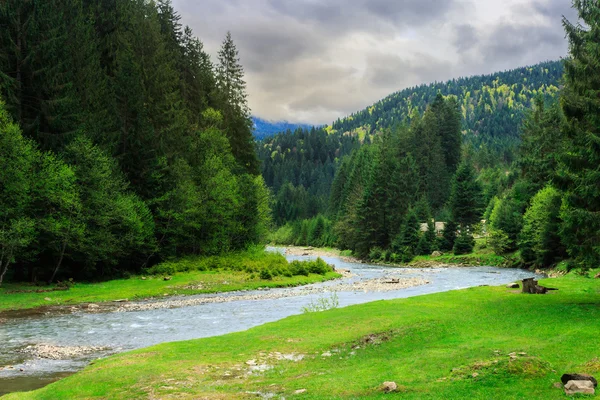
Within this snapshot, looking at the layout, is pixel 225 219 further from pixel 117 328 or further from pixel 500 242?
pixel 500 242

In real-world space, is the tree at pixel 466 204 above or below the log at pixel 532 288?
above

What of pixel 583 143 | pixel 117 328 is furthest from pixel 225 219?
pixel 583 143

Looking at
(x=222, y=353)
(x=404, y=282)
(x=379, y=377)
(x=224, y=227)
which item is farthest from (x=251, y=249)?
(x=379, y=377)

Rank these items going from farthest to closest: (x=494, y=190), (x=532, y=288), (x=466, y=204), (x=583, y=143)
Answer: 1. (x=494, y=190)
2. (x=466, y=204)
3. (x=532, y=288)
4. (x=583, y=143)

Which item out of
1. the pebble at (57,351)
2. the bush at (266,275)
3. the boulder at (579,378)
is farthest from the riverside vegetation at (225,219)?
the pebble at (57,351)

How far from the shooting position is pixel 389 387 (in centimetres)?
1241

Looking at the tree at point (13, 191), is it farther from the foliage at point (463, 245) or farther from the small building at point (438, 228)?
the small building at point (438, 228)

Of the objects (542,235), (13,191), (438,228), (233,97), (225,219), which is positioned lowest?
(542,235)

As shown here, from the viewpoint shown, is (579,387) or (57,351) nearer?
(579,387)

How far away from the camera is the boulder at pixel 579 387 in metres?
10.3

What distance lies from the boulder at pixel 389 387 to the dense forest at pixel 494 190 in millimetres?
15192

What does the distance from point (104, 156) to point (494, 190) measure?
372ft

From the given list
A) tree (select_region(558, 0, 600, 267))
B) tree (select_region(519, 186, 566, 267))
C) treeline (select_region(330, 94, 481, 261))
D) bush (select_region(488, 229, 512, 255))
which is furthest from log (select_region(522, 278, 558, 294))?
treeline (select_region(330, 94, 481, 261))

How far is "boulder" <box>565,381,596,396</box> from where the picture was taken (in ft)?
33.7
